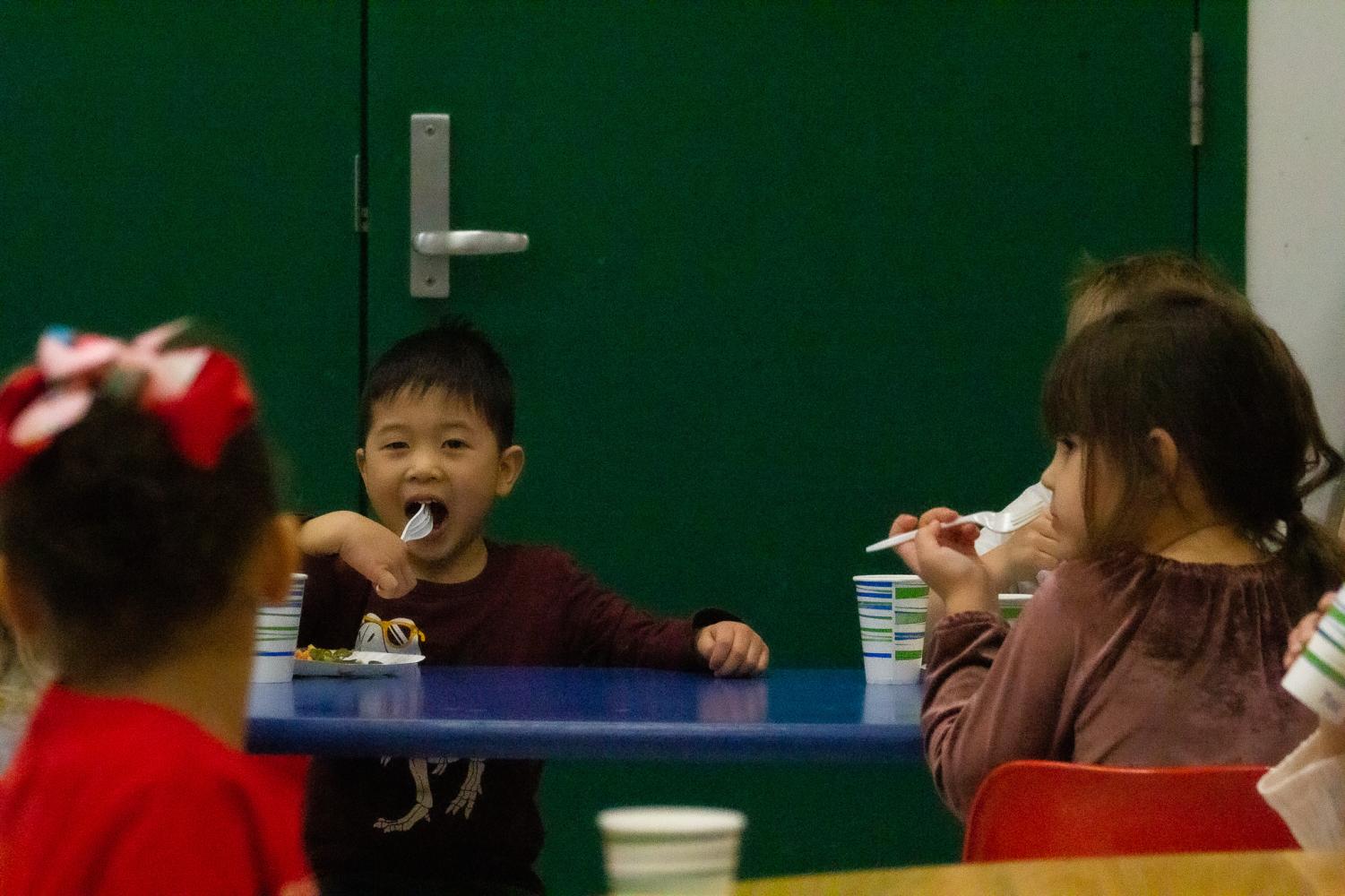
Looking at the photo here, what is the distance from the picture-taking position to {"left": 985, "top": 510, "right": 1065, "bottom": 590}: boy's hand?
2.18 m

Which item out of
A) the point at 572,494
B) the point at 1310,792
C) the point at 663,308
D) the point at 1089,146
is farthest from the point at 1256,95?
the point at 1310,792

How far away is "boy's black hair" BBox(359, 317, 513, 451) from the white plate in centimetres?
52

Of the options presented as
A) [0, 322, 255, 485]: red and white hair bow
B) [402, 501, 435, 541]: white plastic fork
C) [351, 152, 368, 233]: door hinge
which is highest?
[351, 152, 368, 233]: door hinge

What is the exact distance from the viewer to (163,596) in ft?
3.83

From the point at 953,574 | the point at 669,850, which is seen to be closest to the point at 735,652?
the point at 953,574

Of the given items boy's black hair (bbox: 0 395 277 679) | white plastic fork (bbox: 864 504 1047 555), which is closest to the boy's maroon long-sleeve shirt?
white plastic fork (bbox: 864 504 1047 555)

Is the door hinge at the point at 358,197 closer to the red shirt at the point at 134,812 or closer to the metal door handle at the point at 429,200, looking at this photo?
the metal door handle at the point at 429,200

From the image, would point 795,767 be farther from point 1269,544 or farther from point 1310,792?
point 1310,792

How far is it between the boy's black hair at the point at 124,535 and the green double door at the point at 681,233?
1981 millimetres

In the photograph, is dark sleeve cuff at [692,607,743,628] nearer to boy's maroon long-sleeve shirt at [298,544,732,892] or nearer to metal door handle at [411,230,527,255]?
boy's maroon long-sleeve shirt at [298,544,732,892]

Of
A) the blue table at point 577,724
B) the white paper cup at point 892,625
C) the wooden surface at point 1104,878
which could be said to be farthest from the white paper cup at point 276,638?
the wooden surface at point 1104,878

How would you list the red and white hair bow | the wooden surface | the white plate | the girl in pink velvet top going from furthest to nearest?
the white plate, the girl in pink velvet top, the red and white hair bow, the wooden surface

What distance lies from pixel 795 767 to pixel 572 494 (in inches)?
26.4

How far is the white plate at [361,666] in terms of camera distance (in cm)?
200
